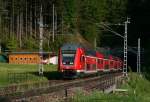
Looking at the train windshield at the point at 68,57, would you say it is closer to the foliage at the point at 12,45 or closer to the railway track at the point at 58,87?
the railway track at the point at 58,87

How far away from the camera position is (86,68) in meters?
59.1

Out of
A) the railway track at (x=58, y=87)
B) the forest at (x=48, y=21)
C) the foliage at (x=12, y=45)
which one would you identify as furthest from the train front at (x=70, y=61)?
the forest at (x=48, y=21)

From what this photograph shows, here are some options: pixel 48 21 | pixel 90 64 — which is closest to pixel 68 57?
pixel 90 64

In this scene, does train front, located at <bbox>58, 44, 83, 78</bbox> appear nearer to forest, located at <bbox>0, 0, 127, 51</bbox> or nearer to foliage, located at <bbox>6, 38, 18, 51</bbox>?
foliage, located at <bbox>6, 38, 18, 51</bbox>

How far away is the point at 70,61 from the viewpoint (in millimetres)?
55625

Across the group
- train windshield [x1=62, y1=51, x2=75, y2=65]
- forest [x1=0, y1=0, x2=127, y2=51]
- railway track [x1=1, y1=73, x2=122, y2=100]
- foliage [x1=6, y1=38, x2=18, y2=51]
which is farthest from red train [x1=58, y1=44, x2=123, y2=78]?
forest [x1=0, y1=0, x2=127, y2=51]

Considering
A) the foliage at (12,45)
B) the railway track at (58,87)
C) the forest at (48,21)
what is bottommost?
the railway track at (58,87)

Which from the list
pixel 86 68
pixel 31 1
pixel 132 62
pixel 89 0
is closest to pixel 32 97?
pixel 86 68

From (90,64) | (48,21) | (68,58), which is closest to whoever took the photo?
(68,58)

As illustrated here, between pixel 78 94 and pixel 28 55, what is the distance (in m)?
96.9

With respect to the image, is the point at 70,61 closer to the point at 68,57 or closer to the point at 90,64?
the point at 68,57

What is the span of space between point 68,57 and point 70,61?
→ 50 centimetres

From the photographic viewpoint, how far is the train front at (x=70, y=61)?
55188mm

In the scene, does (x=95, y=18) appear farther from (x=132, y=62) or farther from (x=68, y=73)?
(x=68, y=73)
